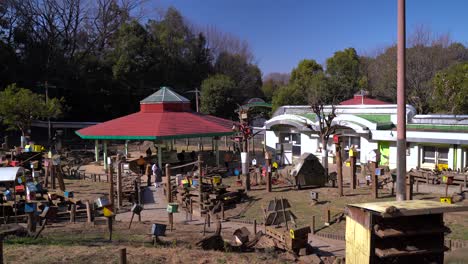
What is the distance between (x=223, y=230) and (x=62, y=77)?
125ft

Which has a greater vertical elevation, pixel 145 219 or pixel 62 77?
pixel 62 77

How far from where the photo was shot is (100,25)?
54.3 meters

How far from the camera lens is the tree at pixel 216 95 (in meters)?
48.0

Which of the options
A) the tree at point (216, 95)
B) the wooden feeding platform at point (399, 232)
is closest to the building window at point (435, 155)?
the wooden feeding platform at point (399, 232)

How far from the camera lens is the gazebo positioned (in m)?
26.7

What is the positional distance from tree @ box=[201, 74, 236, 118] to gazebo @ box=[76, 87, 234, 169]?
15.8 m

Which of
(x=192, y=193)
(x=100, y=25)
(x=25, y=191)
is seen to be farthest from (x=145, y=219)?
(x=100, y=25)

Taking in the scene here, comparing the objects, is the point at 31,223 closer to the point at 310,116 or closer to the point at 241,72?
the point at 310,116

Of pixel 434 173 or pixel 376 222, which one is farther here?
pixel 434 173

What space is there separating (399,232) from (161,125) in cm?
2149

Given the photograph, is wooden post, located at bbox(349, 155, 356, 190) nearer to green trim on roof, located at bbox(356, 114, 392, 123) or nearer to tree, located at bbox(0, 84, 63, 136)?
green trim on roof, located at bbox(356, 114, 392, 123)

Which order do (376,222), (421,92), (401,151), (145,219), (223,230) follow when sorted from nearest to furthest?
1. (376,222)
2. (401,151)
3. (223,230)
4. (145,219)
5. (421,92)

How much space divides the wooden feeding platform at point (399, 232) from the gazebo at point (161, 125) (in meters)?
18.9

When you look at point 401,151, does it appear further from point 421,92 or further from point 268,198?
point 421,92
